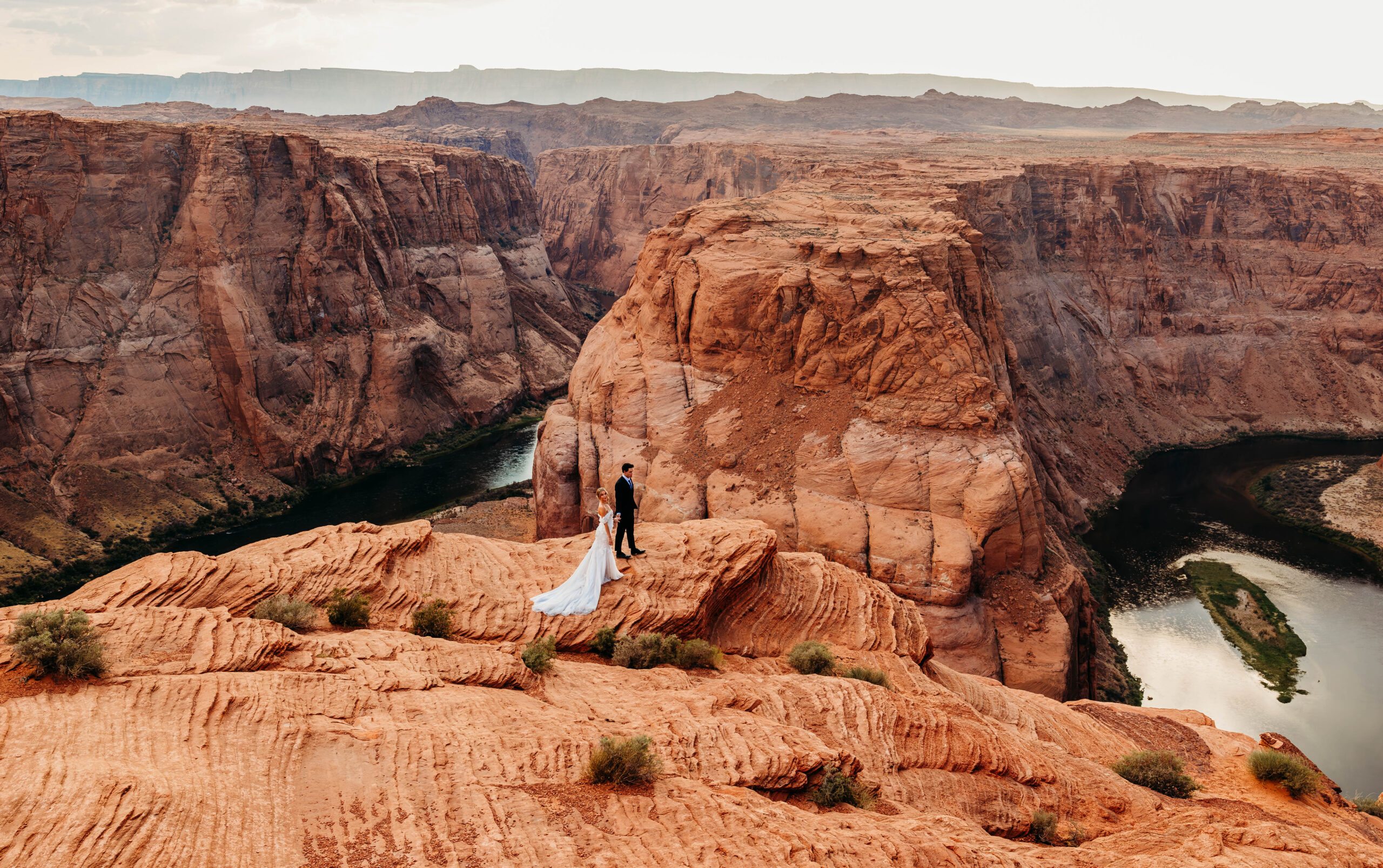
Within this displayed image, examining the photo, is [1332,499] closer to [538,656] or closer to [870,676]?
[870,676]

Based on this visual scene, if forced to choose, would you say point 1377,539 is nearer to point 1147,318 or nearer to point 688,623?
point 1147,318

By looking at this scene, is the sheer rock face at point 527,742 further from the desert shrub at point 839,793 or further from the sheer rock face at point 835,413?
the sheer rock face at point 835,413

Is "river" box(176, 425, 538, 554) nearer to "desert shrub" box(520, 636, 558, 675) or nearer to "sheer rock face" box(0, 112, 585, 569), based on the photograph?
"sheer rock face" box(0, 112, 585, 569)

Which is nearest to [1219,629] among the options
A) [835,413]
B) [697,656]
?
[835,413]

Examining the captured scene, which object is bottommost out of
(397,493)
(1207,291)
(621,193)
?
(397,493)

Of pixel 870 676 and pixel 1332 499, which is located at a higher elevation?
pixel 870 676

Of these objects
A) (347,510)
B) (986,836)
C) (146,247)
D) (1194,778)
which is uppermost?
(146,247)

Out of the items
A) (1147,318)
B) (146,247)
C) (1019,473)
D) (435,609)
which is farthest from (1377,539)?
(146,247)
